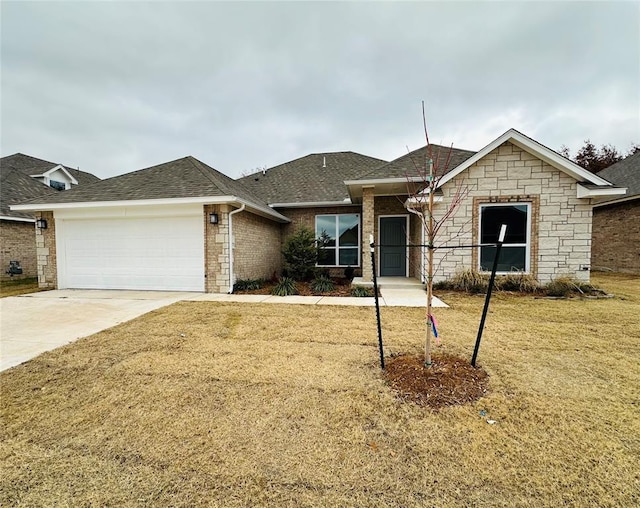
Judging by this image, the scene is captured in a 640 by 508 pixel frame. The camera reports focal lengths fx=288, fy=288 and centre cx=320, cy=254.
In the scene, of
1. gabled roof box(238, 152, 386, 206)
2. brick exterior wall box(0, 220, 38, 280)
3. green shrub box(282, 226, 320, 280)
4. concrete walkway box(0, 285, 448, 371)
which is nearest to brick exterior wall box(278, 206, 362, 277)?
gabled roof box(238, 152, 386, 206)

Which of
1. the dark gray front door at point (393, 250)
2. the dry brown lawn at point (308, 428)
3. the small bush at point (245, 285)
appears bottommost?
the dry brown lawn at point (308, 428)

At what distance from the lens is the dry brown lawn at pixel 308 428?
1.77 meters

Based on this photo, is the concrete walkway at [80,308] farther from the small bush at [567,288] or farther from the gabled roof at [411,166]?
the gabled roof at [411,166]

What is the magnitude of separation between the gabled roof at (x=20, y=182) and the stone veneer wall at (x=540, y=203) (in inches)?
597

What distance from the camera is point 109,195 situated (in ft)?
31.0

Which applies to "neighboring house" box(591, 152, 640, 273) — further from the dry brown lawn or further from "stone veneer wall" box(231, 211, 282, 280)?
"stone veneer wall" box(231, 211, 282, 280)

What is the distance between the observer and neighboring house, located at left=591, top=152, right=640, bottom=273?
12.5 meters

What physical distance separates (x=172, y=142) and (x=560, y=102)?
24486 mm

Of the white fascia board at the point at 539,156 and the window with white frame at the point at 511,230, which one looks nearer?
the white fascia board at the point at 539,156

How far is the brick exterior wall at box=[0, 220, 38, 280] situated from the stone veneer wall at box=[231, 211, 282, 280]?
10869mm

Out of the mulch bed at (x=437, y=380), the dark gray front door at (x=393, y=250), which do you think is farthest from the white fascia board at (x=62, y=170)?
the mulch bed at (x=437, y=380)

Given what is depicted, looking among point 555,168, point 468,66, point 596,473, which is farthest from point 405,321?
point 468,66

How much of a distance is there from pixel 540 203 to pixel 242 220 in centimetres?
921

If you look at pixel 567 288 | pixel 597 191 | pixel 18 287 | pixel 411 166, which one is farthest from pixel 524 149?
pixel 18 287
